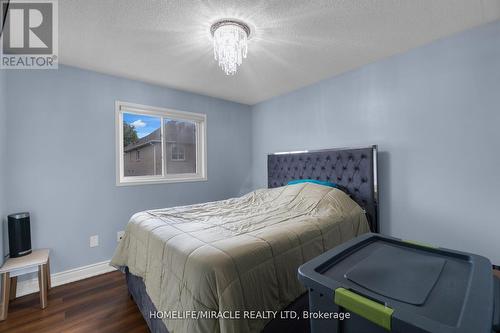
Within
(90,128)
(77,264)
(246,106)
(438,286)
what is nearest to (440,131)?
(438,286)

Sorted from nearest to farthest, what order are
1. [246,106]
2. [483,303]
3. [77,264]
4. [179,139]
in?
1. [483,303]
2. [77,264]
3. [179,139]
4. [246,106]

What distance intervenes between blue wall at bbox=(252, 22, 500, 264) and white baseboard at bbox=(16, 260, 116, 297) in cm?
A: 315

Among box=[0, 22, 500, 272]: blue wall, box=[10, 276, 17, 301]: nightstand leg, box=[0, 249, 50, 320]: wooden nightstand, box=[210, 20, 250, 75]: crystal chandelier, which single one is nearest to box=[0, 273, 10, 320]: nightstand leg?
box=[0, 249, 50, 320]: wooden nightstand

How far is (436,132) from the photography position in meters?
1.98

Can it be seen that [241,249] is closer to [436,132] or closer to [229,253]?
[229,253]

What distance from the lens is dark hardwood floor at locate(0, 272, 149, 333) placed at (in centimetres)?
168

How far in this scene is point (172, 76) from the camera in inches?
106

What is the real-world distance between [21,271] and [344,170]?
10.6ft

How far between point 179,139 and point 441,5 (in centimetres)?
312

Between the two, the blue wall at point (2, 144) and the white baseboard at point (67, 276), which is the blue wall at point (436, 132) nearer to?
the white baseboard at point (67, 276)

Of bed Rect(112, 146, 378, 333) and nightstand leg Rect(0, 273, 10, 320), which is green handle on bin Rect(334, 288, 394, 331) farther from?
nightstand leg Rect(0, 273, 10, 320)

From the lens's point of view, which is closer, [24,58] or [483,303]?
[483,303]

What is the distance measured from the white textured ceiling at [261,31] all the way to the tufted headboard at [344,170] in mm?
1001

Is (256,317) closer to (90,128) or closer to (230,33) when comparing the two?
(230,33)
